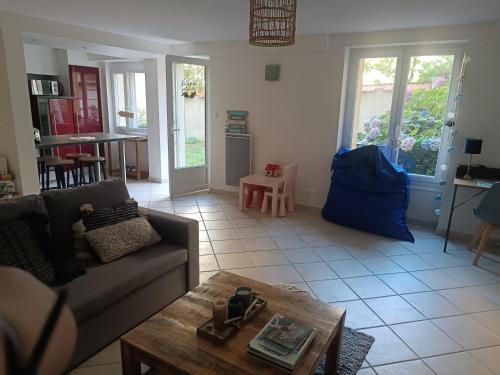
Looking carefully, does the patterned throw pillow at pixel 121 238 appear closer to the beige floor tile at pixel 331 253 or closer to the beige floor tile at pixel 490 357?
the beige floor tile at pixel 331 253

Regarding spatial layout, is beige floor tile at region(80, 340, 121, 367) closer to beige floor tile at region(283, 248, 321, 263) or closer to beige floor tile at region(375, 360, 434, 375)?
beige floor tile at region(375, 360, 434, 375)

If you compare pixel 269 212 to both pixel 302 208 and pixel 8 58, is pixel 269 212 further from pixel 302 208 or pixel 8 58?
pixel 8 58

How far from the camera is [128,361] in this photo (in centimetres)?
153

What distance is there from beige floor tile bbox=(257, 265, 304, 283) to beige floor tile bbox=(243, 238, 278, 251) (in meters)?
0.42

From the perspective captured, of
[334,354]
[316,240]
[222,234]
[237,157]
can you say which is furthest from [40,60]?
[334,354]

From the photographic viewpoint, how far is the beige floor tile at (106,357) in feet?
6.29

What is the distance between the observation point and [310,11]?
3104 millimetres

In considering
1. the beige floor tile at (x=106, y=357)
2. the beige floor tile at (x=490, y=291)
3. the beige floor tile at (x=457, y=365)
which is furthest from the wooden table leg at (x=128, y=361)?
the beige floor tile at (x=490, y=291)

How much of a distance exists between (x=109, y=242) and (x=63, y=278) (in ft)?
1.18

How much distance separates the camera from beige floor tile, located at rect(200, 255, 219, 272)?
9.99 feet

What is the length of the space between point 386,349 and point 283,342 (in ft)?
3.27

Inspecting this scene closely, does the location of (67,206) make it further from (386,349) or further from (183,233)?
(386,349)

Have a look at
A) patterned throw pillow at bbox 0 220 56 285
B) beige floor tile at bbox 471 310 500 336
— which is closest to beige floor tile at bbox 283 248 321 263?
beige floor tile at bbox 471 310 500 336

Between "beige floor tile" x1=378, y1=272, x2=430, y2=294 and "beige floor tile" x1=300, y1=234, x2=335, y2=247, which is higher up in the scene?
"beige floor tile" x1=300, y1=234, x2=335, y2=247
